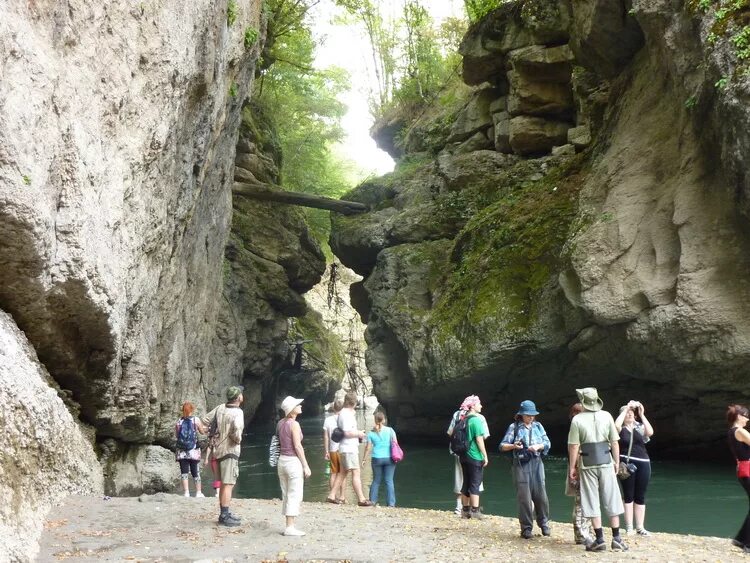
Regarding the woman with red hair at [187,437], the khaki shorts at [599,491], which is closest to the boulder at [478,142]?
the woman with red hair at [187,437]

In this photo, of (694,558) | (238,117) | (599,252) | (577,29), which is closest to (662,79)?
(577,29)

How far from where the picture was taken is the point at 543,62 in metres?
22.4

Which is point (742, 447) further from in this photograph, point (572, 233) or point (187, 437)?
point (572, 233)

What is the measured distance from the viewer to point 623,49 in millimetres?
17344

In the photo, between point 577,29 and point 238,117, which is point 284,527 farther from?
point 577,29

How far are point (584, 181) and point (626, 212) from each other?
3.39 m

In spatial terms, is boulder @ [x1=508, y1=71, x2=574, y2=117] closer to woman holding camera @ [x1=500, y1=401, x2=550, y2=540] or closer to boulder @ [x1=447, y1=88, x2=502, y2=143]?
boulder @ [x1=447, y1=88, x2=502, y2=143]

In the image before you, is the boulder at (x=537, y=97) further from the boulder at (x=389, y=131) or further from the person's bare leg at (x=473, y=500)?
the person's bare leg at (x=473, y=500)

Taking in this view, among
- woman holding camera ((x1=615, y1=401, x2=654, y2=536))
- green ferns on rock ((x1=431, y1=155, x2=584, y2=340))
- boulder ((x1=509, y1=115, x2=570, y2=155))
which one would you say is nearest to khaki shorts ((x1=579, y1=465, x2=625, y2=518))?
woman holding camera ((x1=615, y1=401, x2=654, y2=536))

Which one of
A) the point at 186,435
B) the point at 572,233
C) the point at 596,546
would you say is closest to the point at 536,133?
the point at 572,233

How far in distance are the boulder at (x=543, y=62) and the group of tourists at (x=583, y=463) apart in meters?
16.4

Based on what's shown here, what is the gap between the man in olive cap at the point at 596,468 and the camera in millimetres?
7035

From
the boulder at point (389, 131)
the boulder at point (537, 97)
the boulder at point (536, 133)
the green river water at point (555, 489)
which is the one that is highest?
the boulder at point (389, 131)

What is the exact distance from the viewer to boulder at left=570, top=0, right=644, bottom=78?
16.5 m
